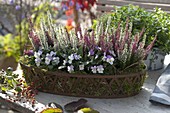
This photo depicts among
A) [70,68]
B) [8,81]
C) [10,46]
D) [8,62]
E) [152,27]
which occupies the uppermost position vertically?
[152,27]

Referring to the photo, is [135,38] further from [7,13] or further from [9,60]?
[7,13]

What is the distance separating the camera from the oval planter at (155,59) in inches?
98.4

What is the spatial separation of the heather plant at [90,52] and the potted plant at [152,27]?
1.23 ft

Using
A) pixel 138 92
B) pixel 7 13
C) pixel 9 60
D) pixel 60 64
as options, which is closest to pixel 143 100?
pixel 138 92

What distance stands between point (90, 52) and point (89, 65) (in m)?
0.07

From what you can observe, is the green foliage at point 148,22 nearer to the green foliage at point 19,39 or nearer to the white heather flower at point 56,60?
the white heather flower at point 56,60

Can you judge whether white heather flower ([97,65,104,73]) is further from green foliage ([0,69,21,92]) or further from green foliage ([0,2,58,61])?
green foliage ([0,2,58,61])

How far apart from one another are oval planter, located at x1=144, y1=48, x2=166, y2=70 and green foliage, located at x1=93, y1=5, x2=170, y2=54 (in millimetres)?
37

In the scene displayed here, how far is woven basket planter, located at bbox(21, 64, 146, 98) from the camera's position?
79.6 inches

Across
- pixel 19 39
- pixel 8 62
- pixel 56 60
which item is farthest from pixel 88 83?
pixel 19 39

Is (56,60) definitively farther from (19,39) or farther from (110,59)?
(19,39)

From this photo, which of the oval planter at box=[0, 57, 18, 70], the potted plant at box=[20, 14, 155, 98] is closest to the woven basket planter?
the potted plant at box=[20, 14, 155, 98]

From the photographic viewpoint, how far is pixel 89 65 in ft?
6.66

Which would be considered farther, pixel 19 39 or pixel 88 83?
pixel 19 39
